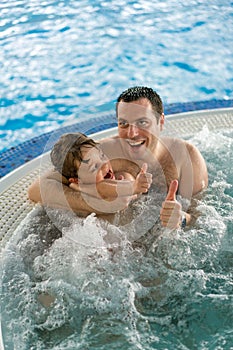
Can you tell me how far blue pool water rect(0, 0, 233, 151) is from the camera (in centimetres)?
550

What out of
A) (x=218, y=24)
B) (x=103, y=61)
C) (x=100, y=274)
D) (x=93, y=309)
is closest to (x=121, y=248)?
(x=100, y=274)

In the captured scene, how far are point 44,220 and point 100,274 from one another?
65cm

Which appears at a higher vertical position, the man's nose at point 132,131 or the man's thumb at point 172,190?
the man's nose at point 132,131

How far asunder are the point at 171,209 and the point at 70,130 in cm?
145

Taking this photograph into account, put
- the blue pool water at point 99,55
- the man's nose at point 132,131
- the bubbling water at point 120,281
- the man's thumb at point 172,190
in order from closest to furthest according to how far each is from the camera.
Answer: the bubbling water at point 120,281, the man's thumb at point 172,190, the man's nose at point 132,131, the blue pool water at point 99,55

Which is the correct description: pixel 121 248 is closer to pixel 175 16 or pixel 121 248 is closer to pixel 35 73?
pixel 35 73

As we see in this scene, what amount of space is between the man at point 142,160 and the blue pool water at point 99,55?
6.11 ft

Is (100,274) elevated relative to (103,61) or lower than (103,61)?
elevated

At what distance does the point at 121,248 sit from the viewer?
2.99m

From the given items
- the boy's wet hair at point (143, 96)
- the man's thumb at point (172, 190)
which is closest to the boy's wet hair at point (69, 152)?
the boy's wet hair at point (143, 96)

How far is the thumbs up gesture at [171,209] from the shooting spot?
2764mm

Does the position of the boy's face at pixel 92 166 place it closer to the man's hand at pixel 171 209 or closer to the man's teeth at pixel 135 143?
the man's teeth at pixel 135 143

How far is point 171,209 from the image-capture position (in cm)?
279

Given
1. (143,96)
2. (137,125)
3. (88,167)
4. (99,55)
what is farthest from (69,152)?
(99,55)
